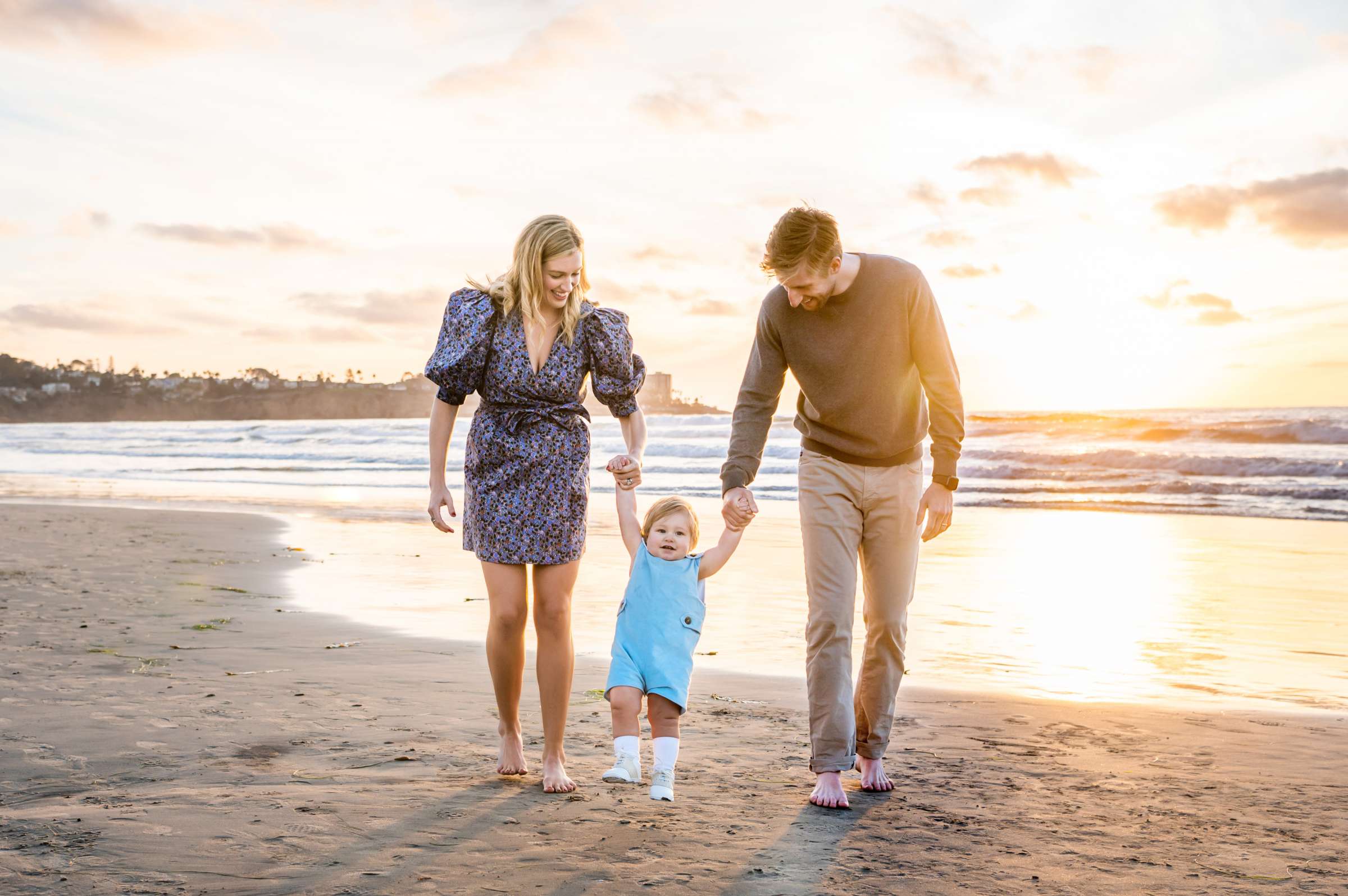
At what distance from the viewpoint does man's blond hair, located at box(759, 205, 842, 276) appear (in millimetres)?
3527

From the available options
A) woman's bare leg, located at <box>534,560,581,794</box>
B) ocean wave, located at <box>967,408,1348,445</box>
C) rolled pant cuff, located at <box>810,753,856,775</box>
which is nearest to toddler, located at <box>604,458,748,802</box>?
woman's bare leg, located at <box>534,560,581,794</box>

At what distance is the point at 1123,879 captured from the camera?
9.68ft

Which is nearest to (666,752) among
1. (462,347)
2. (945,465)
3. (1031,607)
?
(945,465)

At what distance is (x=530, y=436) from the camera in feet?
12.6

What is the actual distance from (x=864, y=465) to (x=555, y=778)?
1386 millimetres

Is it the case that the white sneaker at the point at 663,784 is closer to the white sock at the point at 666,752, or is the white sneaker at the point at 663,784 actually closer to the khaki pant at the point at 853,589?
the white sock at the point at 666,752

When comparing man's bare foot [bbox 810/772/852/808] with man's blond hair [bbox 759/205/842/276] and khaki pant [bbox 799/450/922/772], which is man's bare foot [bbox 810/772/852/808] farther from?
man's blond hair [bbox 759/205/842/276]

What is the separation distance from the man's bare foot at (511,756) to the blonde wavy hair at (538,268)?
1319 millimetres

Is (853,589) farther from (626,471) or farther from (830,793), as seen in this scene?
(626,471)

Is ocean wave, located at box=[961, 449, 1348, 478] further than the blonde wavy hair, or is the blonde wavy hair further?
ocean wave, located at box=[961, 449, 1348, 478]

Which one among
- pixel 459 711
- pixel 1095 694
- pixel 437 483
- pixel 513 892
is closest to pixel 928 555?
pixel 1095 694

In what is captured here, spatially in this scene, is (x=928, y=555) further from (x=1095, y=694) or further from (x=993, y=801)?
(x=993, y=801)

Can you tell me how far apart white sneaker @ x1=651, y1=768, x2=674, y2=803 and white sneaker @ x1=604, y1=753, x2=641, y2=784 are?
0.41 feet

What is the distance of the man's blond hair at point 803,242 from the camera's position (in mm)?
3527
